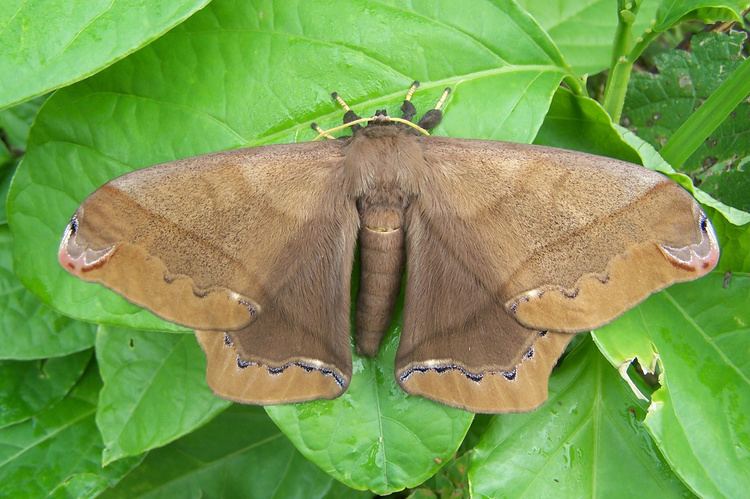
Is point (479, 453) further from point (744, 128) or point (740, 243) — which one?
point (744, 128)

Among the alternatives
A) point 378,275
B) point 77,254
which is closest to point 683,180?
point 378,275

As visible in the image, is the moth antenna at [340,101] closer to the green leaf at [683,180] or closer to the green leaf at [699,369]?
the green leaf at [683,180]

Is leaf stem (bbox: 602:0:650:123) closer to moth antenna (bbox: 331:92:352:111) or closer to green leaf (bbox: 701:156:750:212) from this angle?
green leaf (bbox: 701:156:750:212)

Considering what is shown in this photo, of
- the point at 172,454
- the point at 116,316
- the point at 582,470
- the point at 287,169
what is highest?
the point at 287,169

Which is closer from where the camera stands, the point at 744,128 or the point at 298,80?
the point at 298,80

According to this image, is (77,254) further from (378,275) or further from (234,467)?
(234,467)

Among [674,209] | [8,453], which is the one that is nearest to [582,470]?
[674,209]

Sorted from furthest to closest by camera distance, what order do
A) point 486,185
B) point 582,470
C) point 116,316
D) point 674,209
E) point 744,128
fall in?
1. point 744,128
2. point 582,470
3. point 116,316
4. point 486,185
5. point 674,209
